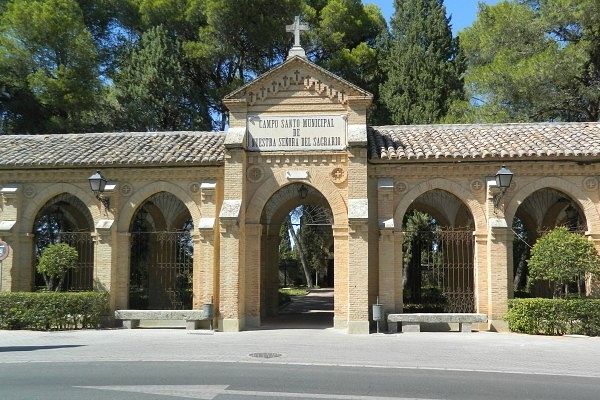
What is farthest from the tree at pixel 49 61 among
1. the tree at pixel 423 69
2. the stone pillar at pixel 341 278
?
the stone pillar at pixel 341 278

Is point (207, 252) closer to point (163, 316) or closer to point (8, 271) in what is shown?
point (163, 316)

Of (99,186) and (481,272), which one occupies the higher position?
(99,186)

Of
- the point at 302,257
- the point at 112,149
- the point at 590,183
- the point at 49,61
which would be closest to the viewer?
the point at 590,183

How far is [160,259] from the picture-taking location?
2233 cm

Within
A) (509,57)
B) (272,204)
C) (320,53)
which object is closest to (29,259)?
(272,204)

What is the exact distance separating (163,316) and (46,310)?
10.3 ft

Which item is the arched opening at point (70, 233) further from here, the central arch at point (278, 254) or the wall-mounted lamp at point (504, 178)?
the wall-mounted lamp at point (504, 178)

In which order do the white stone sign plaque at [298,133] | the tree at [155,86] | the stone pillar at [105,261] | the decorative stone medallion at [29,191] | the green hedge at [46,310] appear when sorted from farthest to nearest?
the tree at [155,86] < the decorative stone medallion at [29,191] < the stone pillar at [105,261] < the white stone sign plaque at [298,133] < the green hedge at [46,310]

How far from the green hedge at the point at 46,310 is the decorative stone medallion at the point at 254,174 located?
5.47 m

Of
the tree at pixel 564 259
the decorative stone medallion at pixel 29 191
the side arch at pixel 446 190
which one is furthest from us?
the decorative stone medallion at pixel 29 191

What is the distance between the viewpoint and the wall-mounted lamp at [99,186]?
55.3ft

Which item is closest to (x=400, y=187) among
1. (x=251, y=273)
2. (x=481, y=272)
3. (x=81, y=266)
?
(x=481, y=272)

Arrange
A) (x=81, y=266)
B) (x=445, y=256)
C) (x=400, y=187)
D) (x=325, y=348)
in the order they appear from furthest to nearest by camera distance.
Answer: (x=445, y=256)
(x=81, y=266)
(x=400, y=187)
(x=325, y=348)

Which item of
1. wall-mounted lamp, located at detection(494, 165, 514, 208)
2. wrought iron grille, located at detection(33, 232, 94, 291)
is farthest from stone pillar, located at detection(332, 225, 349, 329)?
wrought iron grille, located at detection(33, 232, 94, 291)
